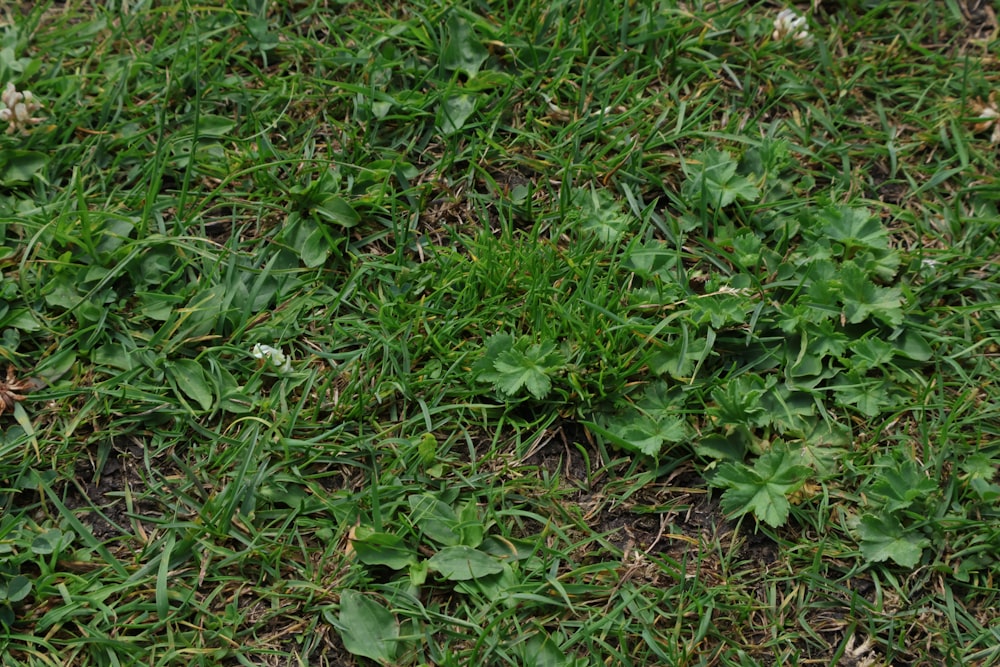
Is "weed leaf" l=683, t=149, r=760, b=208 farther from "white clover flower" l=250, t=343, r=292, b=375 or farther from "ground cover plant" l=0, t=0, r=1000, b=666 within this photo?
"white clover flower" l=250, t=343, r=292, b=375

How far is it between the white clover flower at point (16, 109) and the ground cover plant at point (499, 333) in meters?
0.02

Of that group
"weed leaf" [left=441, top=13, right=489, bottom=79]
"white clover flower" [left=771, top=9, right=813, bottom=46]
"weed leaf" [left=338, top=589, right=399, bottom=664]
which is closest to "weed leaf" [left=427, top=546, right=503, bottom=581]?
"weed leaf" [left=338, top=589, right=399, bottom=664]

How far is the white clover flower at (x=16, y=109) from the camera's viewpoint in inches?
112

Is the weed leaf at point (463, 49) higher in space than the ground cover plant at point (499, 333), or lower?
higher

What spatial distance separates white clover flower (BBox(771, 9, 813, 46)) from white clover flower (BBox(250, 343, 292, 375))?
1972mm

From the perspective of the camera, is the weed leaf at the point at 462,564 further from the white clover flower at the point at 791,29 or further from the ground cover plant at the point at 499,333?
the white clover flower at the point at 791,29

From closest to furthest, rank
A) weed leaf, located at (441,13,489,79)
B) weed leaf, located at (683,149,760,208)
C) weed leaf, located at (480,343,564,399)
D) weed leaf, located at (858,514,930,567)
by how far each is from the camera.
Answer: weed leaf, located at (858,514,930,567)
weed leaf, located at (480,343,564,399)
weed leaf, located at (683,149,760,208)
weed leaf, located at (441,13,489,79)

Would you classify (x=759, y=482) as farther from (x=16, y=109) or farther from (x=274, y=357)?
(x=16, y=109)

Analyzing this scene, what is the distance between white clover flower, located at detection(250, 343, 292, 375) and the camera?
257cm

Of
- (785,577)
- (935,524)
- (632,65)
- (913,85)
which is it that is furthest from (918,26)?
(785,577)

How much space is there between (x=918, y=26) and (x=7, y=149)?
3.05 m

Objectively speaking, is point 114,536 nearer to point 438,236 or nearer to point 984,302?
point 438,236

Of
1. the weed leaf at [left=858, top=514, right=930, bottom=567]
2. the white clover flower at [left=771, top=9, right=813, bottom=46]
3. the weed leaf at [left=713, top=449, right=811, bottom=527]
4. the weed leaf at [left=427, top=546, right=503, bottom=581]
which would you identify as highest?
the white clover flower at [left=771, top=9, right=813, bottom=46]

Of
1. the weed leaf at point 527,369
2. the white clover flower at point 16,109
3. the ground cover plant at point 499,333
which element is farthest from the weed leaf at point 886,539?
the white clover flower at point 16,109
